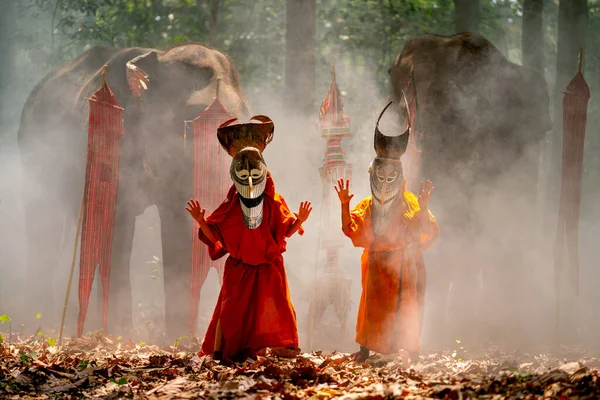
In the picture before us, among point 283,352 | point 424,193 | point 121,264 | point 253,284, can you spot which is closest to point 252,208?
point 253,284

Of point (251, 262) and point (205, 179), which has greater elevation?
point (205, 179)

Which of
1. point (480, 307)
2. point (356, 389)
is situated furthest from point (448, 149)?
point (356, 389)

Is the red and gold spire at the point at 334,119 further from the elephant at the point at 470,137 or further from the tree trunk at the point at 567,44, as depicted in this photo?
the tree trunk at the point at 567,44

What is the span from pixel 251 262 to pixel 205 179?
3.05 meters

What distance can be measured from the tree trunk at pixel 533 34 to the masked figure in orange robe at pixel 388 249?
7.00 m

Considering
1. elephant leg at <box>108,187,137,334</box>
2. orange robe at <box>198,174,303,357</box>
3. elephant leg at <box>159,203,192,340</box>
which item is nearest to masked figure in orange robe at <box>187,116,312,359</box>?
orange robe at <box>198,174,303,357</box>

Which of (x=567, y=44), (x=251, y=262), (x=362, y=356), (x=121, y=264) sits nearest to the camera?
(x=251, y=262)

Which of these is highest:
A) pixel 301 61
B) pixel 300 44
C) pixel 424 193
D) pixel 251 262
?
pixel 300 44

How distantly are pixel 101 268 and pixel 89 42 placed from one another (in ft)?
30.7

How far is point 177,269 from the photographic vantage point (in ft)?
33.7

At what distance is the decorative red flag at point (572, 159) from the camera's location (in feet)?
35.3

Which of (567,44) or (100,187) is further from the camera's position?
(567,44)

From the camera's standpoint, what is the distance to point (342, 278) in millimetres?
9930

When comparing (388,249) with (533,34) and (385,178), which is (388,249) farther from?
(533,34)
